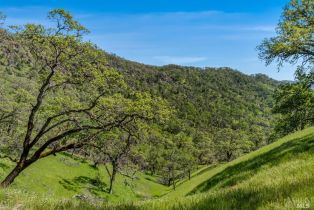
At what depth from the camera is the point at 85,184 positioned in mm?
88375

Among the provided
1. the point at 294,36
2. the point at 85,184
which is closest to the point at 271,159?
the point at 294,36

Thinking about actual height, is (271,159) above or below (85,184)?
below

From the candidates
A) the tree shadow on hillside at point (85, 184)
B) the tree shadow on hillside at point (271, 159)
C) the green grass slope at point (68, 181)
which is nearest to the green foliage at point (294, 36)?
the tree shadow on hillside at point (271, 159)

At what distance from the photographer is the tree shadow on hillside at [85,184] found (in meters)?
82.6

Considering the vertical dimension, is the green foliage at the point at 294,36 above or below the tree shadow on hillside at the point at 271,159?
above

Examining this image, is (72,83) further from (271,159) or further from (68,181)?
(68,181)

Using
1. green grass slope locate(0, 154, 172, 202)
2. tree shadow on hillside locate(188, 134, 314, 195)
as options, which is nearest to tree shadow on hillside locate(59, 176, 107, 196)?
green grass slope locate(0, 154, 172, 202)

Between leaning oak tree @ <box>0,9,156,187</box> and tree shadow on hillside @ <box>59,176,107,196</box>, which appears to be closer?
leaning oak tree @ <box>0,9,156,187</box>

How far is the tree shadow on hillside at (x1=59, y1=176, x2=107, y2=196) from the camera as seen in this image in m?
82.6

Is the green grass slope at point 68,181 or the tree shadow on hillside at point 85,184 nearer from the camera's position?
the green grass slope at point 68,181

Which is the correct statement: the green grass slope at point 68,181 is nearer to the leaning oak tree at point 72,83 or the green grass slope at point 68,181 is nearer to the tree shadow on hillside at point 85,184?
the tree shadow on hillside at point 85,184

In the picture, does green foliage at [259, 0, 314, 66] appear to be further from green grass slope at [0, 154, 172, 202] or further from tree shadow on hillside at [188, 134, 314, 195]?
green grass slope at [0, 154, 172, 202]

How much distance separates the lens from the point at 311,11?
1054 inches

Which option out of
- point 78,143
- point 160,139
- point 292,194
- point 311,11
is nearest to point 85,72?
point 78,143
